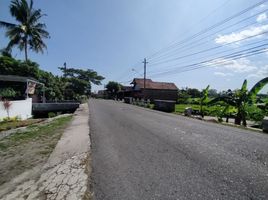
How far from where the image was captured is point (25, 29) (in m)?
32.4

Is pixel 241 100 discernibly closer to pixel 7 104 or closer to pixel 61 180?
pixel 61 180

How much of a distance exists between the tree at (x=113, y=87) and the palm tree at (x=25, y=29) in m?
60.7

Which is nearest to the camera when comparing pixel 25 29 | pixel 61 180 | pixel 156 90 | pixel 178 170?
pixel 61 180

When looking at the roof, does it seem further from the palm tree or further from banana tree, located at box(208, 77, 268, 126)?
banana tree, located at box(208, 77, 268, 126)

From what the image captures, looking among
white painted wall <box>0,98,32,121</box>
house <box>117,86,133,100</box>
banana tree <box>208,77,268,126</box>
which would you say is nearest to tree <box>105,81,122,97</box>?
house <box>117,86,133,100</box>

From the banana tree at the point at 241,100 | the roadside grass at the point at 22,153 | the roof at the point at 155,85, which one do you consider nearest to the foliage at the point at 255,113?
the banana tree at the point at 241,100

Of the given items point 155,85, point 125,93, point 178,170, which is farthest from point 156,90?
point 178,170

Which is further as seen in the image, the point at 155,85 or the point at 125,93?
the point at 125,93

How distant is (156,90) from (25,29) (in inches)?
1385

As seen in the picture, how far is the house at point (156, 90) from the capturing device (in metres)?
58.9

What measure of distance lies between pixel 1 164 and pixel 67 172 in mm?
2629

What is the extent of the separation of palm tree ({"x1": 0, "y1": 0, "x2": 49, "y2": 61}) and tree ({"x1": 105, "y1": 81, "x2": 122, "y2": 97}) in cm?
6067

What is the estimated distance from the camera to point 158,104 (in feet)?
97.8

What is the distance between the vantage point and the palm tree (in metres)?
32.1
